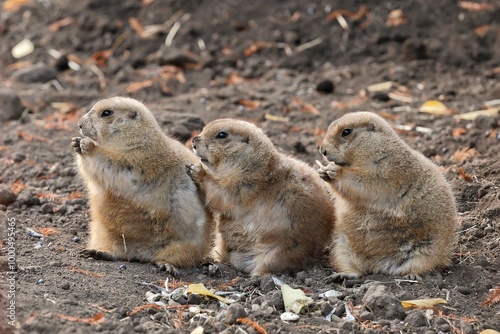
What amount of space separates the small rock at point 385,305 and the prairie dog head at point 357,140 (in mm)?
1437

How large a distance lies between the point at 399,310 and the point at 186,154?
8.70ft

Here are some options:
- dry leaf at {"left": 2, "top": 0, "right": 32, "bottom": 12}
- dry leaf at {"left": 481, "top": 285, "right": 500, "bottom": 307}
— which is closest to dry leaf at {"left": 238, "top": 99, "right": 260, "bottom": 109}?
dry leaf at {"left": 481, "top": 285, "right": 500, "bottom": 307}

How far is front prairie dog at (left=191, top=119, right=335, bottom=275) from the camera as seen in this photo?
292 inches

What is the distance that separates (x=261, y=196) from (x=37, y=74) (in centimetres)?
749

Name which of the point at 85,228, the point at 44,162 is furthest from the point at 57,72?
the point at 85,228

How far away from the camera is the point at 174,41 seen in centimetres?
1455

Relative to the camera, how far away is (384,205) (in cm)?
732

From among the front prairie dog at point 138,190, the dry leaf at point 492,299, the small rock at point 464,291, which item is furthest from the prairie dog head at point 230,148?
the dry leaf at point 492,299

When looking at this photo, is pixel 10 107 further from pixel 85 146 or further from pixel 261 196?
pixel 261 196

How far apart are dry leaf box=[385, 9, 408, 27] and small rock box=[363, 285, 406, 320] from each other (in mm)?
8461

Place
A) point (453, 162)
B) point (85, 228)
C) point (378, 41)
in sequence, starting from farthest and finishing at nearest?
point (378, 41)
point (453, 162)
point (85, 228)

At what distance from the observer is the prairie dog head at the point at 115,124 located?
7578mm

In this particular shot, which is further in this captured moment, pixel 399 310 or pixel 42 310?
pixel 399 310

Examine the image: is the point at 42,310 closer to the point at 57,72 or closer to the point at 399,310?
the point at 399,310
